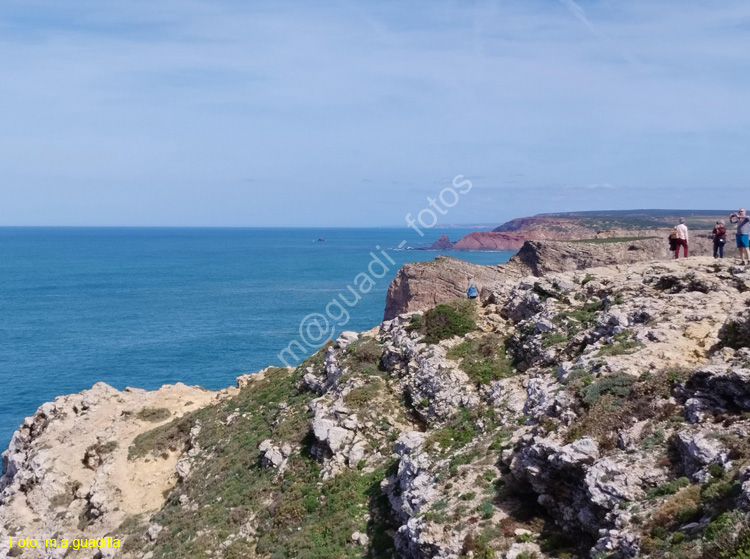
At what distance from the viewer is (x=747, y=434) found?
13.3 meters

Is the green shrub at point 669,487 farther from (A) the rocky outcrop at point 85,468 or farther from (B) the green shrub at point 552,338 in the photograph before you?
(A) the rocky outcrop at point 85,468

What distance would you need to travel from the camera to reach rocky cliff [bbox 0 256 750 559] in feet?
45.4

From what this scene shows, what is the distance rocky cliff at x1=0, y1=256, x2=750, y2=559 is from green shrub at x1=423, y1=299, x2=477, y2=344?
3.5 inches

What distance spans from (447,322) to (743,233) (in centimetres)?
1216

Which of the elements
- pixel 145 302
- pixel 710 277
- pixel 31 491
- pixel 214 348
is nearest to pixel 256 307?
pixel 145 302

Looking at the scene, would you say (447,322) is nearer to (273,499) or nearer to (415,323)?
(415,323)

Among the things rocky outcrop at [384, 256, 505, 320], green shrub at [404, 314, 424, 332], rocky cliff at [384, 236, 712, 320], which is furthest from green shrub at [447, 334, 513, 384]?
rocky outcrop at [384, 256, 505, 320]

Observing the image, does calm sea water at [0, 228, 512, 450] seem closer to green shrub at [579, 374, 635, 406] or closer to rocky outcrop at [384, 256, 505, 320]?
rocky outcrop at [384, 256, 505, 320]

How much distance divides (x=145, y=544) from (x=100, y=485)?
6466mm

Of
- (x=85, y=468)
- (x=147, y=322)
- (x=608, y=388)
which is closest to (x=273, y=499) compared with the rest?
(x=608, y=388)

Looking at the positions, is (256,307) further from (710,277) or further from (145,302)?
(710,277)

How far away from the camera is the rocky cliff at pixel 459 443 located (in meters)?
13.8

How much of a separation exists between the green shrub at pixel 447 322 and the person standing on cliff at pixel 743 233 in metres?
10.9

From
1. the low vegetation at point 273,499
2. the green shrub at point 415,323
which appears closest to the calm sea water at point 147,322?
the low vegetation at point 273,499
